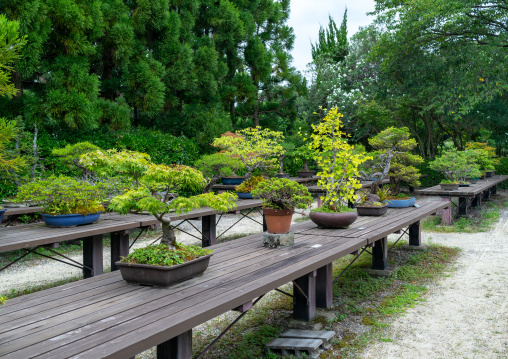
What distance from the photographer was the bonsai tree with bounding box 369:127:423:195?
6203 millimetres

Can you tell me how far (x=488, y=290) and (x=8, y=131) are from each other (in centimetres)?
485

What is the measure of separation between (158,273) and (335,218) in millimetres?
2356

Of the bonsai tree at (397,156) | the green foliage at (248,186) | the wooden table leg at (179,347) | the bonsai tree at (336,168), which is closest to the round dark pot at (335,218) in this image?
the bonsai tree at (336,168)

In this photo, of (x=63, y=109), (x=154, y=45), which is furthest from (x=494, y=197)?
(x=63, y=109)

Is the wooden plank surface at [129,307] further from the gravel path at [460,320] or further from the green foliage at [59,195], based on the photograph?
the green foliage at [59,195]

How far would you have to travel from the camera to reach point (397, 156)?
22.3 feet

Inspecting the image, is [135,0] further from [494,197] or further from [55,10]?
[494,197]

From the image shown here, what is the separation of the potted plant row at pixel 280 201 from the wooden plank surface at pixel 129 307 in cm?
29

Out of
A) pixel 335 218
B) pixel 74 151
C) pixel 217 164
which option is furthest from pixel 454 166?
pixel 74 151

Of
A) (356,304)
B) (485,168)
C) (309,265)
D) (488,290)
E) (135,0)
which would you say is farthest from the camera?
(485,168)

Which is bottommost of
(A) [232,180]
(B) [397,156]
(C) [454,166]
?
(A) [232,180]

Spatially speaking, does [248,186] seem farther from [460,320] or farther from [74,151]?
[460,320]

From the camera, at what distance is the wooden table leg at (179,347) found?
7.22 ft

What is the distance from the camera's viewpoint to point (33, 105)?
25.3ft
